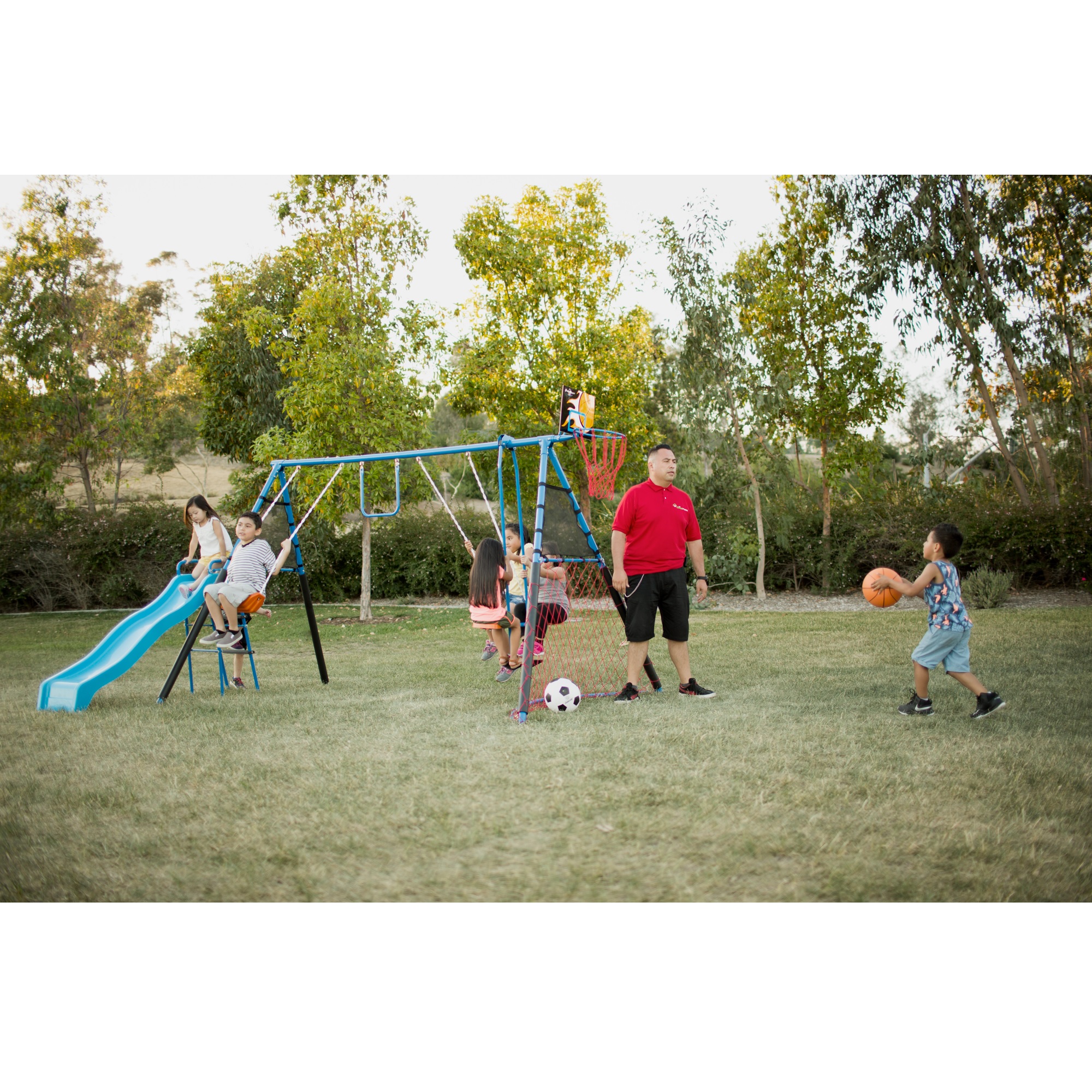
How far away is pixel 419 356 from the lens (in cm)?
1149

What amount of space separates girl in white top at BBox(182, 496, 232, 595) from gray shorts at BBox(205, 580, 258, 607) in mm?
617

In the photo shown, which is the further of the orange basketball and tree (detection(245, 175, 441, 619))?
tree (detection(245, 175, 441, 619))

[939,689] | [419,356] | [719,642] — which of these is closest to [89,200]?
[419,356]

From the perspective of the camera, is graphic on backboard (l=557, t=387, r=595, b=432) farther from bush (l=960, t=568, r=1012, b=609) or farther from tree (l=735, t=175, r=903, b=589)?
tree (l=735, t=175, r=903, b=589)

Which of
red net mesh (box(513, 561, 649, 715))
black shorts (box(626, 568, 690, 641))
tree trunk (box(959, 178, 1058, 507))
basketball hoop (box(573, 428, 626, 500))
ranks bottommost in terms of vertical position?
red net mesh (box(513, 561, 649, 715))

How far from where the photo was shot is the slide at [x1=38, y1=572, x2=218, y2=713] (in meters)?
5.59

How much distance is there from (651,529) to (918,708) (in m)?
1.85

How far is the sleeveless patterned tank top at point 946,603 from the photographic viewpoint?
452 cm

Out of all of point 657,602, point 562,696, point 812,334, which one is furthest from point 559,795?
point 812,334

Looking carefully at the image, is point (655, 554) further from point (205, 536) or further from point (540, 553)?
point (205, 536)

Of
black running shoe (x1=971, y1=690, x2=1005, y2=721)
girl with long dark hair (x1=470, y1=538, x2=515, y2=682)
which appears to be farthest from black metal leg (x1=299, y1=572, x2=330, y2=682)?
black running shoe (x1=971, y1=690, x2=1005, y2=721)

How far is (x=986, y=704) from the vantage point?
14.8 feet

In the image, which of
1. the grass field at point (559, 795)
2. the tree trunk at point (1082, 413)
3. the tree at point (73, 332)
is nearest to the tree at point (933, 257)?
the tree trunk at point (1082, 413)

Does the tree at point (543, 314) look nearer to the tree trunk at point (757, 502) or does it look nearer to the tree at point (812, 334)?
the tree trunk at point (757, 502)
